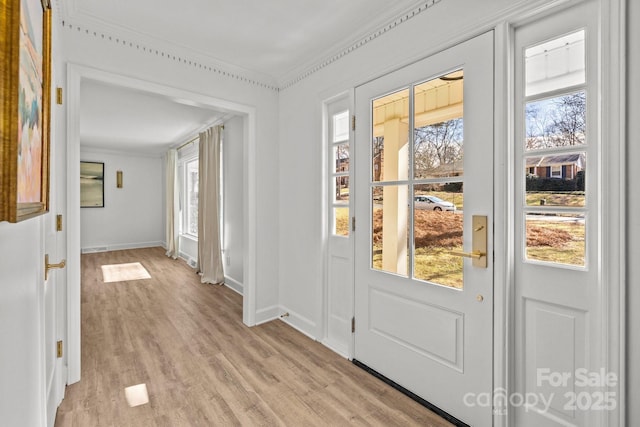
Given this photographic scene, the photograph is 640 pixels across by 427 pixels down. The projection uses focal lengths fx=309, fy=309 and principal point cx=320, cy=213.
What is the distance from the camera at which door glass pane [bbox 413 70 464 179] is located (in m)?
1.73

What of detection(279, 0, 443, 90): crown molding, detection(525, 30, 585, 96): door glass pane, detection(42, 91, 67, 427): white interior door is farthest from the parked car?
detection(42, 91, 67, 427): white interior door

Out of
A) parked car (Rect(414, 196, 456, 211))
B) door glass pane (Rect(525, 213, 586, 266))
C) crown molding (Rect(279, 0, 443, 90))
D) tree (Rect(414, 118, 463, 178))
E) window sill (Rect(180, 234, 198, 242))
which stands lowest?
window sill (Rect(180, 234, 198, 242))

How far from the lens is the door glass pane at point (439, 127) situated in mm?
1734

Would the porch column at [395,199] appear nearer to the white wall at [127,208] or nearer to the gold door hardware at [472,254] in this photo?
the gold door hardware at [472,254]

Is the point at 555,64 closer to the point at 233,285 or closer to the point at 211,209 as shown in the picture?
the point at 233,285

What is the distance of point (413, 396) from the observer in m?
1.93

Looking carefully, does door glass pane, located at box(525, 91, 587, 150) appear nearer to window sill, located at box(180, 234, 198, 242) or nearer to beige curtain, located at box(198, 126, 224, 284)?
beige curtain, located at box(198, 126, 224, 284)

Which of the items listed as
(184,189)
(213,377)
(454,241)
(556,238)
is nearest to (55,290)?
(213,377)

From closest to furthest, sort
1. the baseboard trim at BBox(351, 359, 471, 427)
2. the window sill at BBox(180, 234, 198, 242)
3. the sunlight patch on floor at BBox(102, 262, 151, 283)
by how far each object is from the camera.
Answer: the baseboard trim at BBox(351, 359, 471, 427) → the sunlight patch on floor at BBox(102, 262, 151, 283) → the window sill at BBox(180, 234, 198, 242)

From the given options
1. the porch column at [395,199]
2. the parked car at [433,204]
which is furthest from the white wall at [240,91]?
the parked car at [433,204]

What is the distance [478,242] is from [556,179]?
1.48 feet

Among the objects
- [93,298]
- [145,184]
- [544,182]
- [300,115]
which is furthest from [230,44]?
[145,184]

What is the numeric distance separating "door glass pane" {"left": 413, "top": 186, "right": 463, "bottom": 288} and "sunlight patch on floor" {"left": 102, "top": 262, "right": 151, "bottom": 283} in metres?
4.50

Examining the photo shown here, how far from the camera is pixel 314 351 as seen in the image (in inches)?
101
